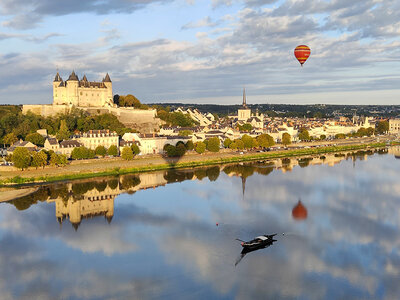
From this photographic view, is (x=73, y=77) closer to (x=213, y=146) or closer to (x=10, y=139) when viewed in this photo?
(x=10, y=139)

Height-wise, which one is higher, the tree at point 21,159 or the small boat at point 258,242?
the tree at point 21,159

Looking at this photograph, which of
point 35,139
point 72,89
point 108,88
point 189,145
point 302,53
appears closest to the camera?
point 302,53

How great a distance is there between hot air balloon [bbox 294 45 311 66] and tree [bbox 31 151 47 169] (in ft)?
43.4

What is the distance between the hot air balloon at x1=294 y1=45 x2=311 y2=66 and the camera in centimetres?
2178

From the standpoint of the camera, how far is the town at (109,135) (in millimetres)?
21828

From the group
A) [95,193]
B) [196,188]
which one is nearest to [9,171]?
[95,193]

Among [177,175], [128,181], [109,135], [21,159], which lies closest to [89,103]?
[109,135]

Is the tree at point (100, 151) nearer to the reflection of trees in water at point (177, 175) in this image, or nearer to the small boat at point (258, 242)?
the reflection of trees in water at point (177, 175)

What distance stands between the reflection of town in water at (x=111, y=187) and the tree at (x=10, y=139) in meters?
7.52

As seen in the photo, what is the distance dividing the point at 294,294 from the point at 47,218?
8340mm

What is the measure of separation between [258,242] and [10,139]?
59.2 ft

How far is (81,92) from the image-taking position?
1198 inches

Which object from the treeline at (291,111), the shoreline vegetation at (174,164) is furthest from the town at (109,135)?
the treeline at (291,111)

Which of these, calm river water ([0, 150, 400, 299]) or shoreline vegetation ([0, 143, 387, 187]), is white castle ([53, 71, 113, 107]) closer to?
shoreline vegetation ([0, 143, 387, 187])
